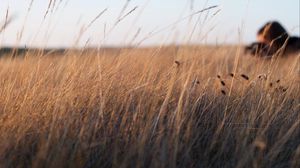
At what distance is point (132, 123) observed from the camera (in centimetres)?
221

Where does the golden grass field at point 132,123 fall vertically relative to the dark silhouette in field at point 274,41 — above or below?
below

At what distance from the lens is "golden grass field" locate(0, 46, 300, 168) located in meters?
2.00

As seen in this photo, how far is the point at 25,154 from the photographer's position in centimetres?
203

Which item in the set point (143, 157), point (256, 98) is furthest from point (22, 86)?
point (256, 98)

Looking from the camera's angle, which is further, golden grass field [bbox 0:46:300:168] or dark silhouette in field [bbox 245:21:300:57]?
dark silhouette in field [bbox 245:21:300:57]

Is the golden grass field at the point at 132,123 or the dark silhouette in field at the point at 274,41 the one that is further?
the dark silhouette in field at the point at 274,41

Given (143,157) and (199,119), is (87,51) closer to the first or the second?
(199,119)

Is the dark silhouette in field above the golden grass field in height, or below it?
above

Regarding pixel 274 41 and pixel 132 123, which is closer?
pixel 132 123

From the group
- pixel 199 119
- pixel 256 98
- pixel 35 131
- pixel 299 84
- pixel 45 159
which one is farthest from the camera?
pixel 299 84

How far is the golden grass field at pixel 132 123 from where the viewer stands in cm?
200

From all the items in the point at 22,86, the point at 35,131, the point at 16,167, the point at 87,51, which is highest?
the point at 87,51

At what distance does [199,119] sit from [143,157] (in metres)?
0.53

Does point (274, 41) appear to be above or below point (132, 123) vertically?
above
